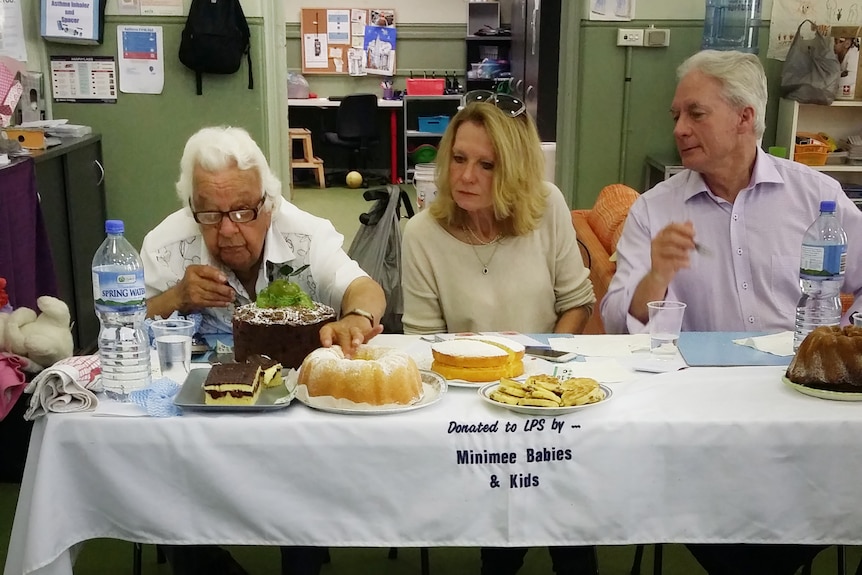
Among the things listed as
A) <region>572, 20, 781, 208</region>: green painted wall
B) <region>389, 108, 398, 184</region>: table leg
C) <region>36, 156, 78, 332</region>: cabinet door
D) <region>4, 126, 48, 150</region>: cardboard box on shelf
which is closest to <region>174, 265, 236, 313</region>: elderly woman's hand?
Answer: <region>36, 156, 78, 332</region>: cabinet door

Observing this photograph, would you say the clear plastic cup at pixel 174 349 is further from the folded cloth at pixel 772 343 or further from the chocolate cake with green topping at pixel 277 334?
the folded cloth at pixel 772 343

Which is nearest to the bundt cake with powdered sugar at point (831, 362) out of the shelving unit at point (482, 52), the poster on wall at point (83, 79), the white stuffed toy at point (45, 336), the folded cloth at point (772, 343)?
the folded cloth at point (772, 343)

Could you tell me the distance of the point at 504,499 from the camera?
4.82 ft

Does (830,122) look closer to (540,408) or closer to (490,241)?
(490,241)

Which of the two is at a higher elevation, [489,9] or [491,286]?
[489,9]

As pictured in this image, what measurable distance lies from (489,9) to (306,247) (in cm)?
786

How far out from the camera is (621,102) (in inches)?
195

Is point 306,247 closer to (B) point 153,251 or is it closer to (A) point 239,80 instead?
(B) point 153,251

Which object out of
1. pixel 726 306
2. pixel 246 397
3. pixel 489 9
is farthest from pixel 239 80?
pixel 489 9

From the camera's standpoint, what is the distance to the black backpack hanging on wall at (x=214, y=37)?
14.6 feet

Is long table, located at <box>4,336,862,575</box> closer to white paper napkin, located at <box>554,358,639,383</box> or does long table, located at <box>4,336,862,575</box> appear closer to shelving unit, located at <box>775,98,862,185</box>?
white paper napkin, located at <box>554,358,639,383</box>

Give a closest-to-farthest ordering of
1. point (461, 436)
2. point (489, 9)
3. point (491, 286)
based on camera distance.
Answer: point (461, 436) → point (491, 286) → point (489, 9)

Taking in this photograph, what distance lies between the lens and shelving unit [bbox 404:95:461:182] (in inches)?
356

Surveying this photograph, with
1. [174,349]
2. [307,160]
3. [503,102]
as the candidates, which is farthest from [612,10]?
[307,160]
